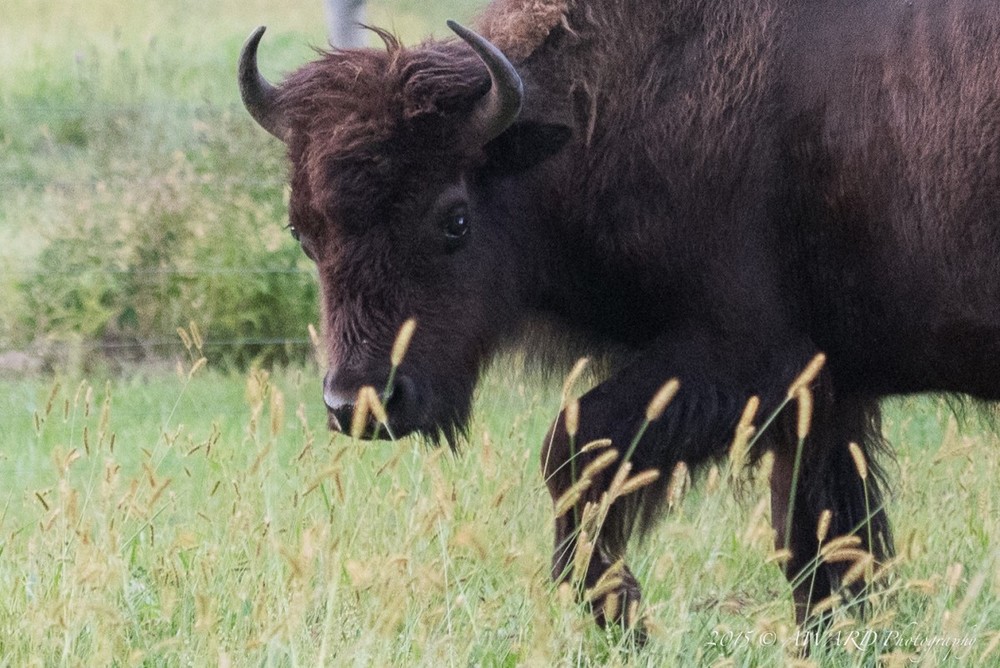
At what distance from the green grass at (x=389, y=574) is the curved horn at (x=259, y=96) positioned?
2.63 ft

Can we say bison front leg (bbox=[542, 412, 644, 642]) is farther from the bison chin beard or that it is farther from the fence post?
the fence post

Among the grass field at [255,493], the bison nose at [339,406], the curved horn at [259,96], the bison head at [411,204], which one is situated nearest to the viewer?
the grass field at [255,493]

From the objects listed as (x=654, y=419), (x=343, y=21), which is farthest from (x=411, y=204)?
(x=343, y=21)

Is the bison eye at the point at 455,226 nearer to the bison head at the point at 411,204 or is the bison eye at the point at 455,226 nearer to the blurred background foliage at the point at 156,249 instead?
the bison head at the point at 411,204

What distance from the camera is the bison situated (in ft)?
12.1

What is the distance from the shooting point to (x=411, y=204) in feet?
12.3

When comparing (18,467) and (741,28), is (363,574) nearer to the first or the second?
(741,28)

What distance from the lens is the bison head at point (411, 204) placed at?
12.1 ft

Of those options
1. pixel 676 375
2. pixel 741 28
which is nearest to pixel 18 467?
pixel 676 375

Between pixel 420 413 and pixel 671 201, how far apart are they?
85 centimetres

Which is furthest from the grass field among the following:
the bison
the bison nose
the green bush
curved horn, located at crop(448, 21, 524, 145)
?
curved horn, located at crop(448, 21, 524, 145)

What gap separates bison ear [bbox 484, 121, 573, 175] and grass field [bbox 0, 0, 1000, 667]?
23.7 inches

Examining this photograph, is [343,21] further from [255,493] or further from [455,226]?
[255,493]

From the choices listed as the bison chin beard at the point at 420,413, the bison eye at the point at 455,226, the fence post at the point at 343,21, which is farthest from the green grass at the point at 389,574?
the fence post at the point at 343,21
